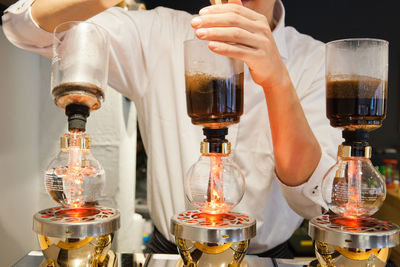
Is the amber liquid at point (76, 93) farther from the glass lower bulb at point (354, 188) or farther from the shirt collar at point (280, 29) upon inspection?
the shirt collar at point (280, 29)

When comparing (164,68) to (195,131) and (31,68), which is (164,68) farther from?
(31,68)

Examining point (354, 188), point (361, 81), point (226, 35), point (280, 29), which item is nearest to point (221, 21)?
Result: point (226, 35)

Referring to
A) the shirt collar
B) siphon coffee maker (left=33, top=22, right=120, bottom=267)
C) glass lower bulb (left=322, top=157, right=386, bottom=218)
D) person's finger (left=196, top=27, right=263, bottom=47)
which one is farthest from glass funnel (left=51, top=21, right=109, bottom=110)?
the shirt collar

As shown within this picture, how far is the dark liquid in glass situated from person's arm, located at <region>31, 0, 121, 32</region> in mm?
533

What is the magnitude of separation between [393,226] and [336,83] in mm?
276

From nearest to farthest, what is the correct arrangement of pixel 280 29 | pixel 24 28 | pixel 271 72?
pixel 271 72
pixel 24 28
pixel 280 29

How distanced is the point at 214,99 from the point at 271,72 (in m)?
0.17

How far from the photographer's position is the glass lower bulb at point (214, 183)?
662mm

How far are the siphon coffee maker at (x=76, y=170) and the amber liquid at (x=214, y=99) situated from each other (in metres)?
0.20

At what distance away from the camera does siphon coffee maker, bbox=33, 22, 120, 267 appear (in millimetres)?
668

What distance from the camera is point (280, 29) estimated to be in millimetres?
1214

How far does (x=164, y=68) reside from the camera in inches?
51.1

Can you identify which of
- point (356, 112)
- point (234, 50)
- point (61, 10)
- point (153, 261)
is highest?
point (61, 10)

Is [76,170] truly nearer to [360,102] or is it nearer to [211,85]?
[211,85]
